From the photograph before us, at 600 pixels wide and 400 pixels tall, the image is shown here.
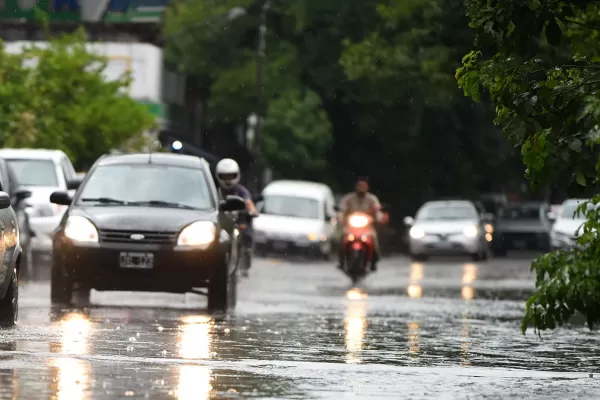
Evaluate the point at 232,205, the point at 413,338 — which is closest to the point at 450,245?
the point at 232,205

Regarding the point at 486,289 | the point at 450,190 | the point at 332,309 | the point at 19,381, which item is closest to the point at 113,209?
the point at 332,309

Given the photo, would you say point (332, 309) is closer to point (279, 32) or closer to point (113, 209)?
point (113, 209)

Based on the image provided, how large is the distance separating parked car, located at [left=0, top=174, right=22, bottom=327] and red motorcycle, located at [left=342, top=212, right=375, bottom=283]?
1413 cm

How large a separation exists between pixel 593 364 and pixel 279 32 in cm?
5372

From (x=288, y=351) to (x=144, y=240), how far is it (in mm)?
5105

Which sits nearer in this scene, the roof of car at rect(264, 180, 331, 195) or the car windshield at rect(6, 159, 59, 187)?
the car windshield at rect(6, 159, 59, 187)

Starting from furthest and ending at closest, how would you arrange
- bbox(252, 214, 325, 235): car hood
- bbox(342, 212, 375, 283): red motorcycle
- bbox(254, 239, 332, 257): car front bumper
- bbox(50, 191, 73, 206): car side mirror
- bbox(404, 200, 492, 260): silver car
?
bbox(404, 200, 492, 260): silver car → bbox(252, 214, 325, 235): car hood → bbox(254, 239, 332, 257): car front bumper → bbox(342, 212, 375, 283): red motorcycle → bbox(50, 191, 73, 206): car side mirror

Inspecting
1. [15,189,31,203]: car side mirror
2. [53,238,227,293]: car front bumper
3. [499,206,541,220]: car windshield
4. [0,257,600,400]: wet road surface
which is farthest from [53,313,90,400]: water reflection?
[499,206,541,220]: car windshield

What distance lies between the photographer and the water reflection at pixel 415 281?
26.5m

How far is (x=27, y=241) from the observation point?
2697 centimetres

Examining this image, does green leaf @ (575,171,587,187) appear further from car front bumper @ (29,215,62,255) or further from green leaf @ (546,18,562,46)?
car front bumper @ (29,215,62,255)

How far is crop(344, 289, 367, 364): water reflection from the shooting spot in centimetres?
1387

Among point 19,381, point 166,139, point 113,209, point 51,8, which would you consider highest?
point 51,8

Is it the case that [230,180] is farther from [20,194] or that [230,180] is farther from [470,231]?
[470,231]
